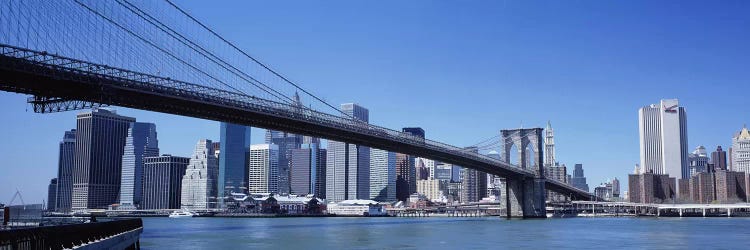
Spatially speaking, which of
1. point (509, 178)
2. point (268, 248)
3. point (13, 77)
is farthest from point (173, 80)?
point (509, 178)

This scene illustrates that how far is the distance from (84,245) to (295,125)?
41.7m

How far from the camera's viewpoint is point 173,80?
149ft

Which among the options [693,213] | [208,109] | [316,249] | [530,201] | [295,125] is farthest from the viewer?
[693,213]

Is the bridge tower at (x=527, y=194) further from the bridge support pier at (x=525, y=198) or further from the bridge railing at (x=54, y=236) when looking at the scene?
the bridge railing at (x=54, y=236)

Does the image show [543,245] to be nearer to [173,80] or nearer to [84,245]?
[173,80]

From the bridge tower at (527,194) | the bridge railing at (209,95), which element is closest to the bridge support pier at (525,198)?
the bridge tower at (527,194)

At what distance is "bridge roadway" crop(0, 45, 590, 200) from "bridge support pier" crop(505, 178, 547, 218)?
34.8 metres

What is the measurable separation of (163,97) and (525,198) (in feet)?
231

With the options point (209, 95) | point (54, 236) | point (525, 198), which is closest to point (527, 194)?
point (525, 198)

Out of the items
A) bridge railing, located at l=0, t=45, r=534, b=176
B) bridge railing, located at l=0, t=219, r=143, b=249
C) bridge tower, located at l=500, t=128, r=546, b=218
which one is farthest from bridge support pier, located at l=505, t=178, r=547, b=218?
bridge railing, located at l=0, t=219, r=143, b=249

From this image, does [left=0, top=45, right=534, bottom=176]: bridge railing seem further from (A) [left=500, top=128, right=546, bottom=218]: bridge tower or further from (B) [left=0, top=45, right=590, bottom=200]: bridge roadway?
(A) [left=500, top=128, right=546, bottom=218]: bridge tower

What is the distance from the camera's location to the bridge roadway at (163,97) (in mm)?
37312

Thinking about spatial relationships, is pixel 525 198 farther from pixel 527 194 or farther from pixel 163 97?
pixel 163 97

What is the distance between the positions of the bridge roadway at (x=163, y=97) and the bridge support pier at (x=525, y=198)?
34.8 meters
